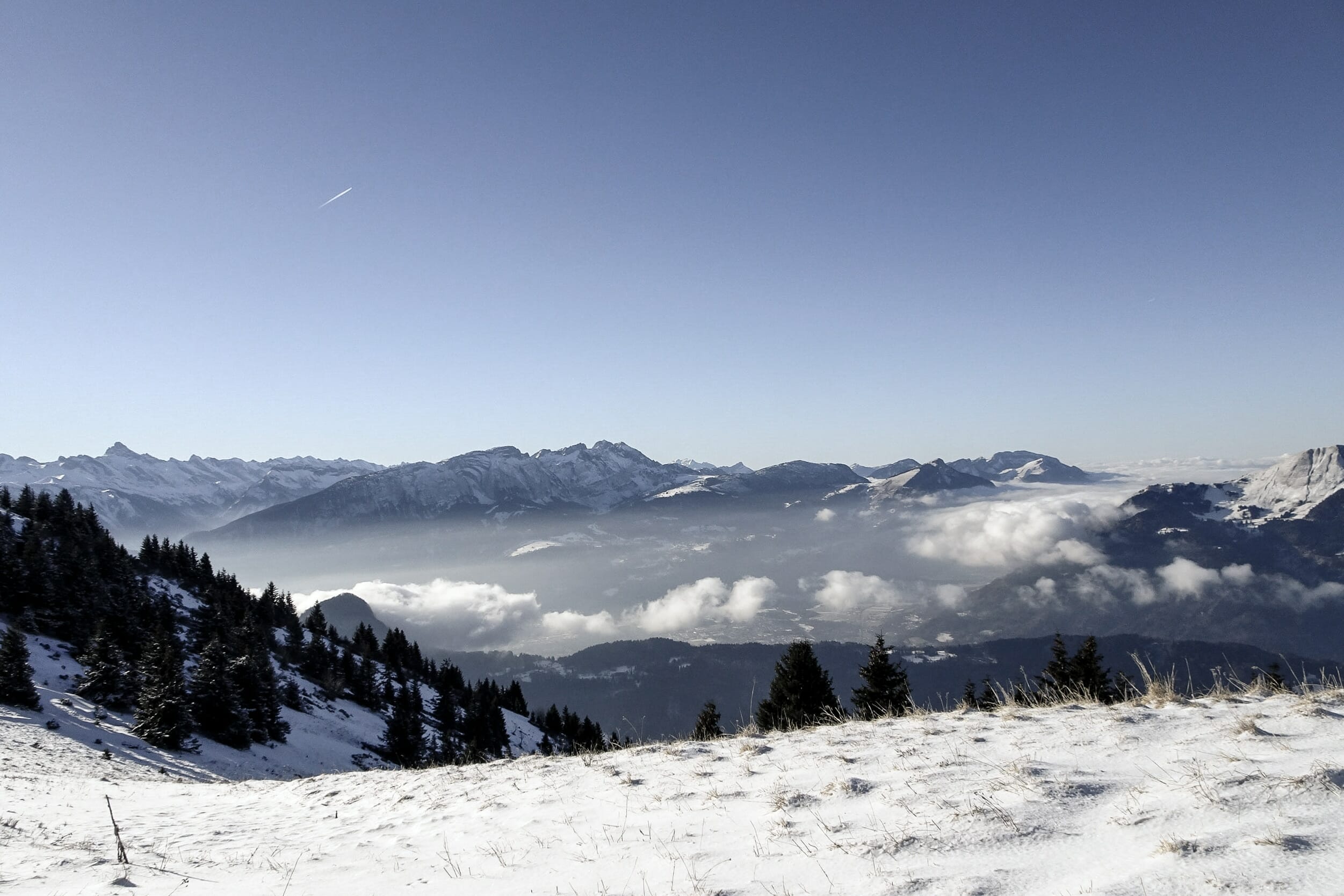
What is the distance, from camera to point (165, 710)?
30.3 meters

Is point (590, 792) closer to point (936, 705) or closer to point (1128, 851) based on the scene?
point (1128, 851)

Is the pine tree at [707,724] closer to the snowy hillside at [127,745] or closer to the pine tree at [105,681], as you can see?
the snowy hillside at [127,745]

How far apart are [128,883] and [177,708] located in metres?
32.3

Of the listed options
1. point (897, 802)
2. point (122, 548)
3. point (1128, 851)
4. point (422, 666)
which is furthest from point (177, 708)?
point (422, 666)

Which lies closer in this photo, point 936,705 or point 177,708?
point 936,705

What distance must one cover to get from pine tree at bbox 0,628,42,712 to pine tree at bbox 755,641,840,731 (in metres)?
38.8

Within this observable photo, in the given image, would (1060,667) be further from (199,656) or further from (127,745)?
(199,656)

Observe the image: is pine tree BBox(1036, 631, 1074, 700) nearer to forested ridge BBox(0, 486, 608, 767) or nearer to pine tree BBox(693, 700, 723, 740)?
pine tree BBox(693, 700, 723, 740)

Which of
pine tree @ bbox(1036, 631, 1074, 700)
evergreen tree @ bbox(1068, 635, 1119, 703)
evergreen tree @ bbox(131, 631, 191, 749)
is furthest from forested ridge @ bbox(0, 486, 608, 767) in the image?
evergreen tree @ bbox(1068, 635, 1119, 703)

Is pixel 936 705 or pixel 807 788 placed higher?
pixel 807 788

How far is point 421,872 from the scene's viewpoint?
6.79 meters

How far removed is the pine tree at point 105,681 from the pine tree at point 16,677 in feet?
11.5

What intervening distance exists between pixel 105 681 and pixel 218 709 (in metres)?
7.00

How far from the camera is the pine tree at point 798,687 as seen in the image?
31.2 metres
